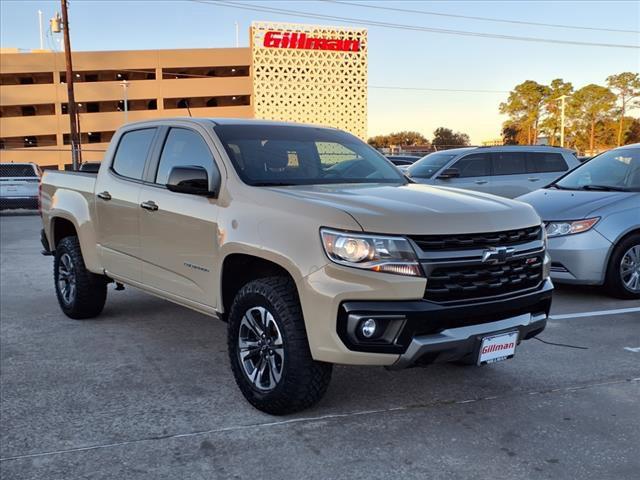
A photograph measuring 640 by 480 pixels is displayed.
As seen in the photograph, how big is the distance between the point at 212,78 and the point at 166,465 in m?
57.9

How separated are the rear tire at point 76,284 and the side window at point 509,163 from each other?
8989mm

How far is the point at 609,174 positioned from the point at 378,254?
5.44m

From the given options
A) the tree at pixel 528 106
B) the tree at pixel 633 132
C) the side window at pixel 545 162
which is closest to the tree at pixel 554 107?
the tree at pixel 528 106

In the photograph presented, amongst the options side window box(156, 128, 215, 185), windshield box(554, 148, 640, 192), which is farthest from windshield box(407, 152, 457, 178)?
side window box(156, 128, 215, 185)

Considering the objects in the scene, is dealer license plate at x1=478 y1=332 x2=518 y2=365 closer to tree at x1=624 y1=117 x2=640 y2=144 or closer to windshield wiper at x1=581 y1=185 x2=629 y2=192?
windshield wiper at x1=581 y1=185 x2=629 y2=192

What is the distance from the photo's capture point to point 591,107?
6619cm

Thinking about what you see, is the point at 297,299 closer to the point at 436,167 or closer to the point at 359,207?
the point at 359,207

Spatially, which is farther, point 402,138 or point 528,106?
point 402,138

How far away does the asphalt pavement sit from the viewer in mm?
3232

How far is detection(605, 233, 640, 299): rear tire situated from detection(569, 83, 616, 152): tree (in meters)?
62.7

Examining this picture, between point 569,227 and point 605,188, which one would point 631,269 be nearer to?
point 569,227

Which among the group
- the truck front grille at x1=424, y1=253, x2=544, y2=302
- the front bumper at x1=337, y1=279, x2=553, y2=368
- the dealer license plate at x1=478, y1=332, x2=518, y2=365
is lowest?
the dealer license plate at x1=478, y1=332, x2=518, y2=365

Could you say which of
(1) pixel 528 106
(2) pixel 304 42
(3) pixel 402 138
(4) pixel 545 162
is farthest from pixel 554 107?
(4) pixel 545 162

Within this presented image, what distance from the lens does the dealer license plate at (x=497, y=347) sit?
358 cm
